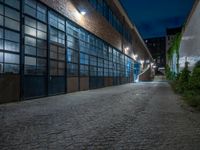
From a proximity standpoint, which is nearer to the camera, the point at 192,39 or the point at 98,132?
the point at 98,132

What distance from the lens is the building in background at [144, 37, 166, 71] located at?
93.8 m

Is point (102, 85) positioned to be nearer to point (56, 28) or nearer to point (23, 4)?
point (56, 28)

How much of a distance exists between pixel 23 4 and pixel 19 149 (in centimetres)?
733

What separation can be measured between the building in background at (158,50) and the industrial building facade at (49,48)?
253 ft

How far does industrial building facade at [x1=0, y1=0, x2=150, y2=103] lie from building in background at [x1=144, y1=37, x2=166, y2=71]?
77.2 meters

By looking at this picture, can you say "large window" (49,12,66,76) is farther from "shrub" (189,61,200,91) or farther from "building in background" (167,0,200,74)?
"building in background" (167,0,200,74)

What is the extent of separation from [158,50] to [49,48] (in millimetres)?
92729

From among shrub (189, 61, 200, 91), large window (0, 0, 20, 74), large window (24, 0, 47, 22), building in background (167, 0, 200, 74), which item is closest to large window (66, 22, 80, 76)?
large window (24, 0, 47, 22)

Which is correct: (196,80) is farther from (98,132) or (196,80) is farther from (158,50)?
(158,50)

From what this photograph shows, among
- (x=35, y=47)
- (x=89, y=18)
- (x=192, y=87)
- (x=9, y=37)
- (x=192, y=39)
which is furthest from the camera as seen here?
(x=89, y=18)

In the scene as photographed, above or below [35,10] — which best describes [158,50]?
above

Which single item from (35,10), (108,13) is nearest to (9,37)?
(35,10)

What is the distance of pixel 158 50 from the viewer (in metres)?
98.6

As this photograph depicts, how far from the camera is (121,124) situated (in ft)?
15.9
